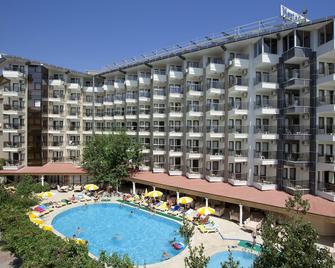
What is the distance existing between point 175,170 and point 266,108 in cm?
1526

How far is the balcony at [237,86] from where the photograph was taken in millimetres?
30812

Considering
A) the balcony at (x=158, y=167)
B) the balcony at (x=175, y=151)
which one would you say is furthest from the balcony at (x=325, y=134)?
the balcony at (x=158, y=167)

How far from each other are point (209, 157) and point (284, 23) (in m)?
17.5

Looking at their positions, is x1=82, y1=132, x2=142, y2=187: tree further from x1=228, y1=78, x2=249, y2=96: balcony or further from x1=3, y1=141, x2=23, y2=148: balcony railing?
x1=228, y1=78, x2=249, y2=96: balcony

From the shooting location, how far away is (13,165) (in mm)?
39500

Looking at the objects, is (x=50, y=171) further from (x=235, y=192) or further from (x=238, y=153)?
(x=238, y=153)

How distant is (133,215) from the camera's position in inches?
1188

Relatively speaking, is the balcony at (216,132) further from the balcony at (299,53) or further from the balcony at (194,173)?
the balcony at (299,53)

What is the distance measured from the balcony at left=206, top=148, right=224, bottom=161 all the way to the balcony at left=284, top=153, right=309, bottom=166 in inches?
311

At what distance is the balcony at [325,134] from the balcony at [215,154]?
11.4 meters

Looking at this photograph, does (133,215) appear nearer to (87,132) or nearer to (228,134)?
(228,134)

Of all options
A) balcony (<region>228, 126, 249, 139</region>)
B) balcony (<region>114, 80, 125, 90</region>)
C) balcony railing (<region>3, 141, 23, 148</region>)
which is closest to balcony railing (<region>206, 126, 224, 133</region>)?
balcony (<region>228, 126, 249, 139</region>)

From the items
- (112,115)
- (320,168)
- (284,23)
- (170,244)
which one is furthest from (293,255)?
(112,115)

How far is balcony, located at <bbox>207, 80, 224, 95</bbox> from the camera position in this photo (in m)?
33.2
